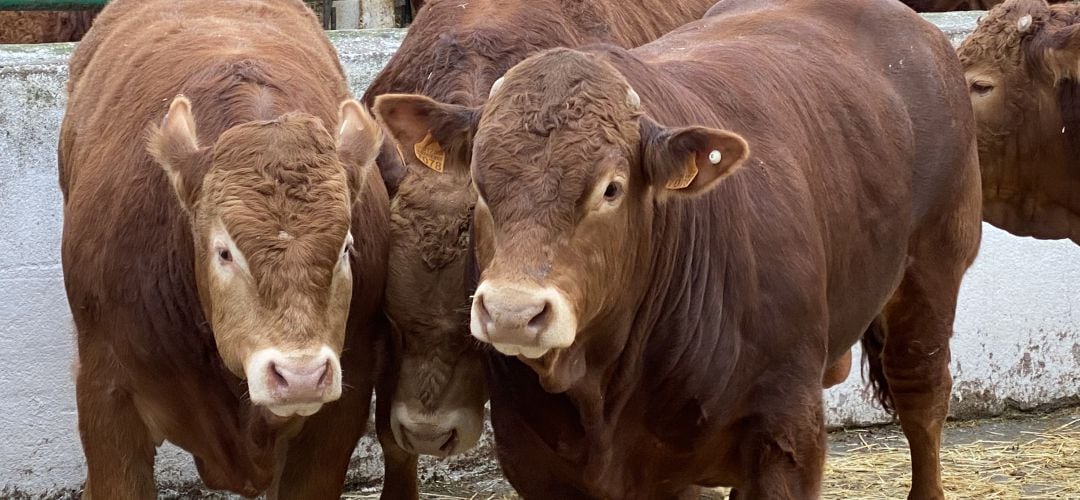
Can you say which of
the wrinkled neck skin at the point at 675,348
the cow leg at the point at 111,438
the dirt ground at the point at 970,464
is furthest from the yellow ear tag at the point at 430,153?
the dirt ground at the point at 970,464

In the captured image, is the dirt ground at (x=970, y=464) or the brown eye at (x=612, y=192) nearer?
the brown eye at (x=612, y=192)

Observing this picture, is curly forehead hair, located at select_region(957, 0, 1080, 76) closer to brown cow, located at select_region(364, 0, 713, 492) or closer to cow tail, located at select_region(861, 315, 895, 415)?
cow tail, located at select_region(861, 315, 895, 415)

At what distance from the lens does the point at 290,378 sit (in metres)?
3.66

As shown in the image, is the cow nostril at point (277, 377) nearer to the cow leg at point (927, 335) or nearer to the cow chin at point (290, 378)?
the cow chin at point (290, 378)

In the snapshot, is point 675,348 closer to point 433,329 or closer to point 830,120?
point 433,329

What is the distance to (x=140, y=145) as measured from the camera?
171 inches

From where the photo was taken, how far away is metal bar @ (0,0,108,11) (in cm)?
680

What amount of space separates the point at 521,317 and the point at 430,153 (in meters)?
0.79

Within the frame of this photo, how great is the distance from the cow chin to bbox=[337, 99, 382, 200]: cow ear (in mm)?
533

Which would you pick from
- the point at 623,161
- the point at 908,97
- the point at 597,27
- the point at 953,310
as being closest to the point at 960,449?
the point at 953,310

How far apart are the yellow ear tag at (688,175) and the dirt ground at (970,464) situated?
A: 107 inches

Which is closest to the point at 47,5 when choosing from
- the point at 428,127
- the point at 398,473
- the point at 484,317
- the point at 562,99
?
the point at 398,473

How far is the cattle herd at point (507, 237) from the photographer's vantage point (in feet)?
12.0

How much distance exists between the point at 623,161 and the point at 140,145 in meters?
1.44
